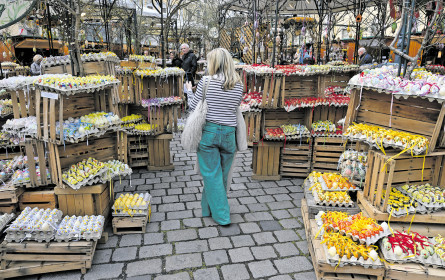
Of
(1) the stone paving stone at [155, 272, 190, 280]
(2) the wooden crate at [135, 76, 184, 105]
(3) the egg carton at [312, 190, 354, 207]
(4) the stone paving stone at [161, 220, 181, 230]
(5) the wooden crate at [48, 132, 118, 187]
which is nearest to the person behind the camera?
(1) the stone paving stone at [155, 272, 190, 280]

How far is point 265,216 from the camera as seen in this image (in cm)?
455

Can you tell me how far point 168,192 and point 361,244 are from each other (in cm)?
322

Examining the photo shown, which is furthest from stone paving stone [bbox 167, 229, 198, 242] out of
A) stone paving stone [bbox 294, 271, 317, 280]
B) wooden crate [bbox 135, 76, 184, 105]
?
wooden crate [bbox 135, 76, 184, 105]

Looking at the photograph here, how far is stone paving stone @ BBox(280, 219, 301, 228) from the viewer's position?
429 cm

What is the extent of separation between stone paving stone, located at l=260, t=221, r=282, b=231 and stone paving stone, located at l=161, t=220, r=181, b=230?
3.81ft

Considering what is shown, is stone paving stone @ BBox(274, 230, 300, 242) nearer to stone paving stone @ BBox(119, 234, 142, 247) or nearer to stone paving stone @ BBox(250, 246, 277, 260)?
stone paving stone @ BBox(250, 246, 277, 260)

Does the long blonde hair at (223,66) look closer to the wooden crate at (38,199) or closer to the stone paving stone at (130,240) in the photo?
the stone paving stone at (130,240)

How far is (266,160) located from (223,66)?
8.53ft

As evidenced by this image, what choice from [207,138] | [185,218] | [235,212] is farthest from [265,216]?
[207,138]

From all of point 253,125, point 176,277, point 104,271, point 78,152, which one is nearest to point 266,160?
point 253,125

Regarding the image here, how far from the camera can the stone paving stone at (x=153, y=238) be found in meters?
3.87

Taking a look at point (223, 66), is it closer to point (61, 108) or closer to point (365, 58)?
point (61, 108)

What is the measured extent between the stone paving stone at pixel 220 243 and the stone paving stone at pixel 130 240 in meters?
0.91

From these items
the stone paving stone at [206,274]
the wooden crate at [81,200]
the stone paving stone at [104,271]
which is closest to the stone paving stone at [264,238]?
the stone paving stone at [206,274]
